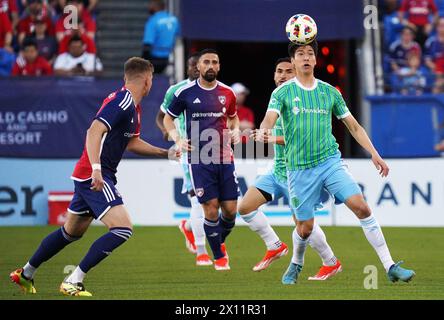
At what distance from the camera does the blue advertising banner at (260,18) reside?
23672 mm

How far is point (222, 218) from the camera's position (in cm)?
1412

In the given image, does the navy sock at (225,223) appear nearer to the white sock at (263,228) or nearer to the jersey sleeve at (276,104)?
the white sock at (263,228)

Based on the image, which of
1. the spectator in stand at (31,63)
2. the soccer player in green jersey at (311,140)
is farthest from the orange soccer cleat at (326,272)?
the spectator in stand at (31,63)

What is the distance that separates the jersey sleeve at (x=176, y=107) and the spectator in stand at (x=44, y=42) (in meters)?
9.66

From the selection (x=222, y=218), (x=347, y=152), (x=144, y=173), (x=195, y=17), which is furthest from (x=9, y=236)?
(x=347, y=152)

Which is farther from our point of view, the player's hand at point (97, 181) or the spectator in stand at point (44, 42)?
the spectator in stand at point (44, 42)

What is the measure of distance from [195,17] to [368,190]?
596 centimetres

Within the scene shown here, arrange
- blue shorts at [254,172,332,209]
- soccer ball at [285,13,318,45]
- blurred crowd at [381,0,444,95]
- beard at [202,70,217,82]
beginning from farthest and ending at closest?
blurred crowd at [381,0,444,95]
beard at [202,70,217,82]
blue shorts at [254,172,332,209]
soccer ball at [285,13,318,45]

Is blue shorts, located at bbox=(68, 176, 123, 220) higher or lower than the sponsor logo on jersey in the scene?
higher

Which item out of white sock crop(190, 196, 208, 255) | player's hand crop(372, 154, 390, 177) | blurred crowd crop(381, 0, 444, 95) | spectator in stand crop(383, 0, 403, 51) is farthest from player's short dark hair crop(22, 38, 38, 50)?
player's hand crop(372, 154, 390, 177)

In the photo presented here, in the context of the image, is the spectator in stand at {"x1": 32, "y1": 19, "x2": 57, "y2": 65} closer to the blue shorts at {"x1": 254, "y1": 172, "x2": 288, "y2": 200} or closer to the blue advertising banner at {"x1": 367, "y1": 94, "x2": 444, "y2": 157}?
the blue advertising banner at {"x1": 367, "y1": 94, "x2": 444, "y2": 157}

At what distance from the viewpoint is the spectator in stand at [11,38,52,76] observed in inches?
898

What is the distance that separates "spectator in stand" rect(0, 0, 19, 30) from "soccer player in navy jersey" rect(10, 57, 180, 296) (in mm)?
13053
